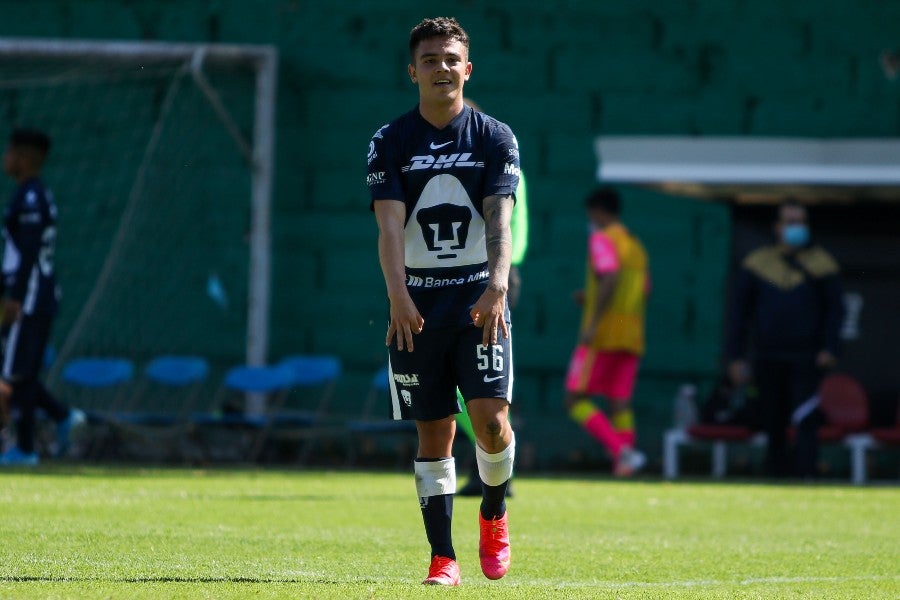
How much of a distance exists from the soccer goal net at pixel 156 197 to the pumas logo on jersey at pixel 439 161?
9722 millimetres

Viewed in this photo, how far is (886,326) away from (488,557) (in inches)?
375

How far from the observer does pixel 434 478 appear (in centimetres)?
626

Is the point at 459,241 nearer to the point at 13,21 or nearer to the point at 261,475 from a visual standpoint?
the point at 261,475

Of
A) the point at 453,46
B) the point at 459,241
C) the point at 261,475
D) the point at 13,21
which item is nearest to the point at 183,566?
the point at 459,241

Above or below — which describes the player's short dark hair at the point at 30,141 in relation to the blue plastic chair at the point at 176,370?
above

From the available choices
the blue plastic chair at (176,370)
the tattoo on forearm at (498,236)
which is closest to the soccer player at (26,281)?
the blue plastic chair at (176,370)

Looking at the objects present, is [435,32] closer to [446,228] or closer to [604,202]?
[446,228]

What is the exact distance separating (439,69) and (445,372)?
1.05 metres

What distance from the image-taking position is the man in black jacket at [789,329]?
1367 cm

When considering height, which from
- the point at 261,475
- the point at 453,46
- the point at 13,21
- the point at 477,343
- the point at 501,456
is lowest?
the point at 261,475

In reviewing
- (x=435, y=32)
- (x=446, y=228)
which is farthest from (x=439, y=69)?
(x=446, y=228)

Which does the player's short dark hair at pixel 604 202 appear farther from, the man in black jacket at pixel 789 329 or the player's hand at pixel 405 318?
the player's hand at pixel 405 318

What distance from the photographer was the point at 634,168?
14055 millimetres

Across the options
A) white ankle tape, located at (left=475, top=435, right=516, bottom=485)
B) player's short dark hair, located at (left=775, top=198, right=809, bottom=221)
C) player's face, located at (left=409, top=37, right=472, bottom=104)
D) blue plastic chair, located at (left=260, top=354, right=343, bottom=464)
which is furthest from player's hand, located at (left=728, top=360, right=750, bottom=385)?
player's face, located at (left=409, top=37, right=472, bottom=104)
